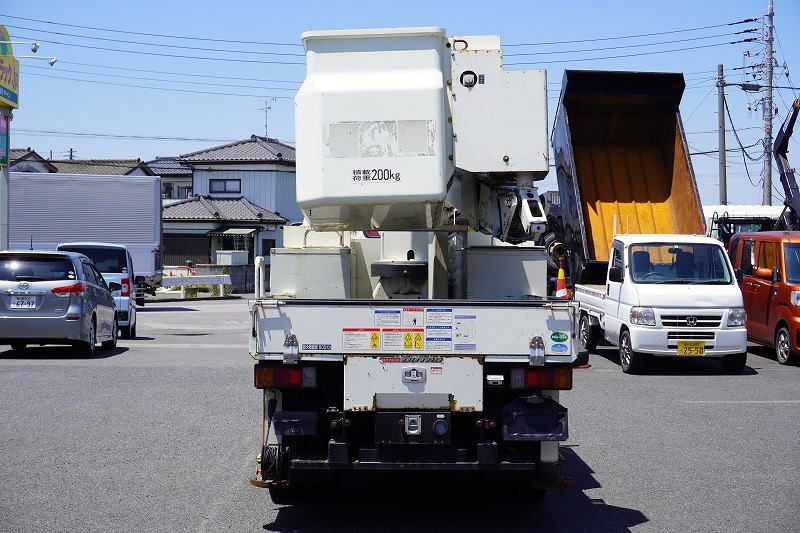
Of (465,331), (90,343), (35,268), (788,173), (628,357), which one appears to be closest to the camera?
(465,331)

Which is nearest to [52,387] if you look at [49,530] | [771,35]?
[49,530]

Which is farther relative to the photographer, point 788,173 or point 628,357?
point 788,173

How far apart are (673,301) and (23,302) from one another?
1021 cm

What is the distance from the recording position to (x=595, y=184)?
19359mm

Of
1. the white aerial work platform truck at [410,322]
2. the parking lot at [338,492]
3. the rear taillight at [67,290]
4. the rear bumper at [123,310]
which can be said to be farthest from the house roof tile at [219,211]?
the white aerial work platform truck at [410,322]

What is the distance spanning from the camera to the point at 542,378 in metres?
6.69

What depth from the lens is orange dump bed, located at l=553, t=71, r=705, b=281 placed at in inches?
725

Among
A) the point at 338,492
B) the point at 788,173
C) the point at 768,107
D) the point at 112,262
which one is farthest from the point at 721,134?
the point at 338,492

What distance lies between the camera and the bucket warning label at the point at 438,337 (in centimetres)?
659

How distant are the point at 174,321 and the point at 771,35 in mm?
30444

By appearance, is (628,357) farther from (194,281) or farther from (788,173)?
(194,281)

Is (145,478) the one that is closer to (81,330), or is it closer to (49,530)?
(49,530)

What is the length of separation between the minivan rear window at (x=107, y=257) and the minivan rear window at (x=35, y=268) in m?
7.71

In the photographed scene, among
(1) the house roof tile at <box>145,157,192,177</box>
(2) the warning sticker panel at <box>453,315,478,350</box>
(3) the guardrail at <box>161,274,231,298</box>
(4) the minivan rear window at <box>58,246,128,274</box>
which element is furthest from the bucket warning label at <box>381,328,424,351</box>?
(1) the house roof tile at <box>145,157,192,177</box>
